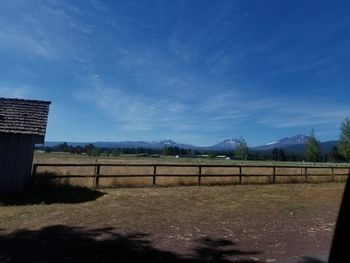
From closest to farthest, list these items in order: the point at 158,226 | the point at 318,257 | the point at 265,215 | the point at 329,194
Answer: the point at 318,257
the point at 158,226
the point at 265,215
the point at 329,194

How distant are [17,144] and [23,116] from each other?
1538 mm

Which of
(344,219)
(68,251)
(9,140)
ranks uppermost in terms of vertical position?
(9,140)

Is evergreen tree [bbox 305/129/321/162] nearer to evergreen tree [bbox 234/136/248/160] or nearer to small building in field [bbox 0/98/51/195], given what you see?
evergreen tree [bbox 234/136/248/160]

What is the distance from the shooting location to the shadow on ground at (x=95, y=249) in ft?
23.6

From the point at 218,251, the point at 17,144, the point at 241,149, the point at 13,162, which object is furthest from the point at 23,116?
the point at 241,149

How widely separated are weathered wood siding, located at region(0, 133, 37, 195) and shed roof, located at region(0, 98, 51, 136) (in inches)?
13.9

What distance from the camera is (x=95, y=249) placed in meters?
7.80

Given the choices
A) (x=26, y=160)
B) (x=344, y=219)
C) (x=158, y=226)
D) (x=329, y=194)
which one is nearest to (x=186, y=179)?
(x=329, y=194)

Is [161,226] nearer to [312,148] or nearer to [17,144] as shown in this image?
[17,144]

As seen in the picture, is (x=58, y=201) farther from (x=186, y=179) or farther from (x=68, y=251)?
(x=186, y=179)

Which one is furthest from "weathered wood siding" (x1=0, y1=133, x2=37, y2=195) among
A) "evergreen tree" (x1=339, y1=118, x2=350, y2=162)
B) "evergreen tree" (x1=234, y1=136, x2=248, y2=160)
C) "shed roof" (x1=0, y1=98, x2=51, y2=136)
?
"evergreen tree" (x1=234, y1=136, x2=248, y2=160)

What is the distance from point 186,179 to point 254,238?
1313 centimetres

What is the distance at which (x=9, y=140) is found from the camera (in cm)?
1579

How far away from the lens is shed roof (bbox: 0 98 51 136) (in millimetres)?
15930
